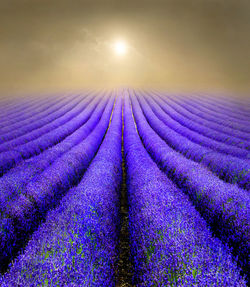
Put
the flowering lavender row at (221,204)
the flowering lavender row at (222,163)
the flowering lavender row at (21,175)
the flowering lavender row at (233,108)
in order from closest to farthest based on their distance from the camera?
the flowering lavender row at (221,204) → the flowering lavender row at (21,175) → the flowering lavender row at (222,163) → the flowering lavender row at (233,108)

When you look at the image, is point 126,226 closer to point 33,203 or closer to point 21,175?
point 33,203

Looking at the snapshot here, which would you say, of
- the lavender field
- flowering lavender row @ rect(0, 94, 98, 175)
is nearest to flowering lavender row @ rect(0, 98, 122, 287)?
the lavender field

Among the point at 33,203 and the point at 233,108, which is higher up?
the point at 33,203

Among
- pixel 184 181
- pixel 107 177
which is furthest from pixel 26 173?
pixel 184 181

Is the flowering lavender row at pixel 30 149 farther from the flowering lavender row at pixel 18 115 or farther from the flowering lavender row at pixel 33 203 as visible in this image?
the flowering lavender row at pixel 18 115

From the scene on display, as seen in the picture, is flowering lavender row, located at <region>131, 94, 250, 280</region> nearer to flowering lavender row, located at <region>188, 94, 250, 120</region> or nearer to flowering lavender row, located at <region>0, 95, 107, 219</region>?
flowering lavender row, located at <region>0, 95, 107, 219</region>

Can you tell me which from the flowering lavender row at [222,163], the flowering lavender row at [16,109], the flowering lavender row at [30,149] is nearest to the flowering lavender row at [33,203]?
the flowering lavender row at [30,149]

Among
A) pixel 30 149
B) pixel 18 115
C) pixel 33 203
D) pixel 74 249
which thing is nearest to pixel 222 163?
pixel 74 249
